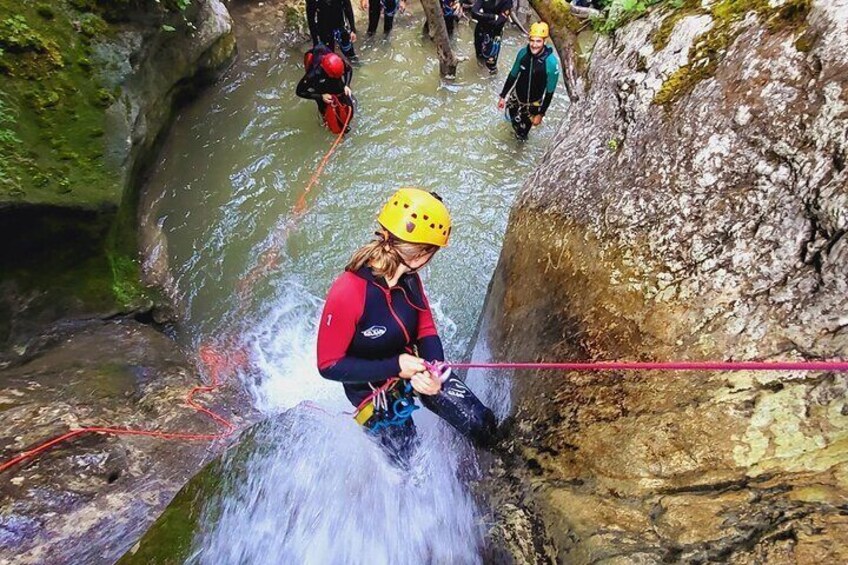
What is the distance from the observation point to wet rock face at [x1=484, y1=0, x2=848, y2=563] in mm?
2244

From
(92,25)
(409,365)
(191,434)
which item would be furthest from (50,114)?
(409,365)

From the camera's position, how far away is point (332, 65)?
7.64 meters

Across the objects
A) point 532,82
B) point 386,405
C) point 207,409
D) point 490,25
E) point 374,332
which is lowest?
point 207,409

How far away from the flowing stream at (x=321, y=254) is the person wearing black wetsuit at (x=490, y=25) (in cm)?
43

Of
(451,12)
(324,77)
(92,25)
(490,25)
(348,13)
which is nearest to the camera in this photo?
(92,25)

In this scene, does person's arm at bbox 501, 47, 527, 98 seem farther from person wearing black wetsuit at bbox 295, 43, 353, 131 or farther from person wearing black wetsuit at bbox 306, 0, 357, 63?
person wearing black wetsuit at bbox 306, 0, 357, 63

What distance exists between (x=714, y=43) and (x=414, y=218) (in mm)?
2190

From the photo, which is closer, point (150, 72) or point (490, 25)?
point (150, 72)

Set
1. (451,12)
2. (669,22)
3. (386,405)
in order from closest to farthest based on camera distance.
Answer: (386,405) → (669,22) → (451,12)

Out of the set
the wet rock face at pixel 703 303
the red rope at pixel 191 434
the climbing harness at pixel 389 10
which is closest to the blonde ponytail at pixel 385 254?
the wet rock face at pixel 703 303

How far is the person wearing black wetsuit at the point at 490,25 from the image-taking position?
34.9ft

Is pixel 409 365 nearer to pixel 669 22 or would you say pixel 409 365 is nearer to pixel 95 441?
pixel 95 441

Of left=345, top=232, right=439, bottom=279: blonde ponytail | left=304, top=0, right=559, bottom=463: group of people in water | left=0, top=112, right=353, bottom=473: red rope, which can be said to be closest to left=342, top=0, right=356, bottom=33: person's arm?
left=0, top=112, right=353, bottom=473: red rope

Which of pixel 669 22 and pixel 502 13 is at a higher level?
pixel 669 22
